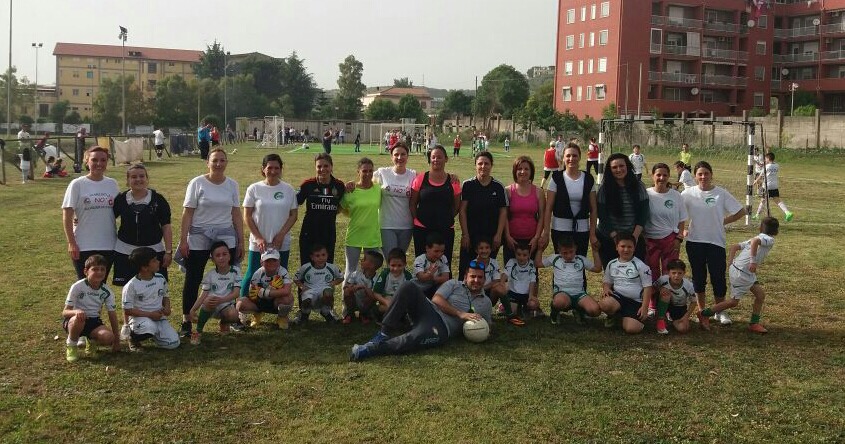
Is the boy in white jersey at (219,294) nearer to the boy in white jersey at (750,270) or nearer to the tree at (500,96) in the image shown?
the boy in white jersey at (750,270)

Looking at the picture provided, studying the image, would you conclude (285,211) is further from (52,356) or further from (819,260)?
(819,260)

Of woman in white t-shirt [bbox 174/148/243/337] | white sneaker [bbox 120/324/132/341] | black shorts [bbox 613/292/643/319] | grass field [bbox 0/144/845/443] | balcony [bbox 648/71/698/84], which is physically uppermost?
balcony [bbox 648/71/698/84]

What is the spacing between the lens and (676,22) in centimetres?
6444

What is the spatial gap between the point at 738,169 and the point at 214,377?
21.3m

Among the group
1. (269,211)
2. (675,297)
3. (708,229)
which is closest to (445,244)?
(269,211)

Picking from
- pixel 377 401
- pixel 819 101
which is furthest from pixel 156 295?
pixel 819 101

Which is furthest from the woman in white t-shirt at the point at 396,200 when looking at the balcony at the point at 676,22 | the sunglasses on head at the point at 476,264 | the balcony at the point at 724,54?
the balcony at the point at 724,54

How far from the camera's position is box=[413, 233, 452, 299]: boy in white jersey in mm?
7496

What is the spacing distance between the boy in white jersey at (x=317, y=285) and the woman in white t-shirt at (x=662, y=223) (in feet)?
10.8

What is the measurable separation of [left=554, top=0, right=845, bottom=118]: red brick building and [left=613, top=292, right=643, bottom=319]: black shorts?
57538 millimetres

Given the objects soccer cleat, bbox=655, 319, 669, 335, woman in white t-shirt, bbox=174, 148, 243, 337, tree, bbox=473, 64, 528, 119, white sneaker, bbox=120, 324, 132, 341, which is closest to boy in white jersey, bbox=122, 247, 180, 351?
white sneaker, bbox=120, 324, 132, 341

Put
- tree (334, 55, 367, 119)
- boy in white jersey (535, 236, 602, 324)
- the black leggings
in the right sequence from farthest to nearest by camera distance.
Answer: tree (334, 55, 367, 119)
boy in white jersey (535, 236, 602, 324)
the black leggings

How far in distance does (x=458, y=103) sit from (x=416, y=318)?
91.3m

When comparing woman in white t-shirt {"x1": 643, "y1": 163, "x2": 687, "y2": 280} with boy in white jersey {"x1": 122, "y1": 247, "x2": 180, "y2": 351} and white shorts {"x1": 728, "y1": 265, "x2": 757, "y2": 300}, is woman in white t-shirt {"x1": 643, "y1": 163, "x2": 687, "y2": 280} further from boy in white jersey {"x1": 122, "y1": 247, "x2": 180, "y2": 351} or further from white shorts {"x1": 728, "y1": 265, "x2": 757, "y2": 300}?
boy in white jersey {"x1": 122, "y1": 247, "x2": 180, "y2": 351}
